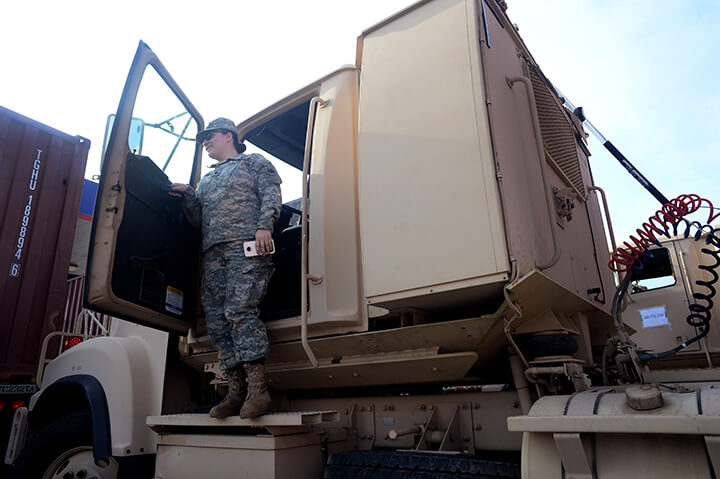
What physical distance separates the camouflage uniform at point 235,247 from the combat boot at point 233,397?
65 mm

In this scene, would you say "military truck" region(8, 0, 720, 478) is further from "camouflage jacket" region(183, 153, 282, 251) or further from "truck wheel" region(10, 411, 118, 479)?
"camouflage jacket" region(183, 153, 282, 251)

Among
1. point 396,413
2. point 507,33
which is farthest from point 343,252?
point 507,33

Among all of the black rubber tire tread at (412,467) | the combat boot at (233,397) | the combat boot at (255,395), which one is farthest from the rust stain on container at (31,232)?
the black rubber tire tread at (412,467)

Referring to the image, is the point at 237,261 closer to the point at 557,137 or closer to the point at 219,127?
the point at 219,127

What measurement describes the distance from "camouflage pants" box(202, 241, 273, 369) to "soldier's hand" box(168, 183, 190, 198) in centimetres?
42

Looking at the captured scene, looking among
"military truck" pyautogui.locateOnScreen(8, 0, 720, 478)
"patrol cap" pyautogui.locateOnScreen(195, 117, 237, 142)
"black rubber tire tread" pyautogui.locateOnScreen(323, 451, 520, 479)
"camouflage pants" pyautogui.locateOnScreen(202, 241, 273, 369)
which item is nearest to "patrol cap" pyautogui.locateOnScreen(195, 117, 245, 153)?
"patrol cap" pyautogui.locateOnScreen(195, 117, 237, 142)

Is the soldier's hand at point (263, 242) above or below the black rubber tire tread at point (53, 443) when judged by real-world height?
above

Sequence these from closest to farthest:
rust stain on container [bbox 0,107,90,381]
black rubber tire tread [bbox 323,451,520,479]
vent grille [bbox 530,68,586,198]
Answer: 1. black rubber tire tread [bbox 323,451,520,479]
2. vent grille [bbox 530,68,586,198]
3. rust stain on container [bbox 0,107,90,381]

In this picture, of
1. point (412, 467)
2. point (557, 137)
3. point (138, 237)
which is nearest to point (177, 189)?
point (138, 237)

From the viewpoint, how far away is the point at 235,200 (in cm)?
286

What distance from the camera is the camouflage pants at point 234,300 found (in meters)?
2.58

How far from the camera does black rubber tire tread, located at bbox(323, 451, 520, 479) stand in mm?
1916

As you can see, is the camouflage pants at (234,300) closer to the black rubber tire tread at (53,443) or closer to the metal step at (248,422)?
the metal step at (248,422)

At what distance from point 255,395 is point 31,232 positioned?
407 cm
